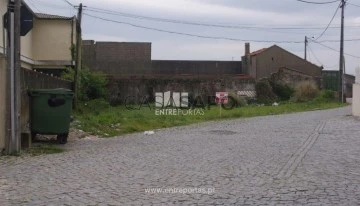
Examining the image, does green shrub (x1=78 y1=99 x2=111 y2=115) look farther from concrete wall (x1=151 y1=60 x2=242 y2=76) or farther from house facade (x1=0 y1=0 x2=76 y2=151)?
concrete wall (x1=151 y1=60 x2=242 y2=76)

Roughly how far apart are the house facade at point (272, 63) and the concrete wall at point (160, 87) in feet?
58.0

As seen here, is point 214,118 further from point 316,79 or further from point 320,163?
point 316,79

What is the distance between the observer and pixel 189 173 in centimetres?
918

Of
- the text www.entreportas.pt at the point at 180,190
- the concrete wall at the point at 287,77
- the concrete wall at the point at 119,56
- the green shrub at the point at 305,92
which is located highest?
the concrete wall at the point at 119,56

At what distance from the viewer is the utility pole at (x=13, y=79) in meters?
11.0

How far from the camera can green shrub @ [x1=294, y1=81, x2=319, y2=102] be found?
149 feet

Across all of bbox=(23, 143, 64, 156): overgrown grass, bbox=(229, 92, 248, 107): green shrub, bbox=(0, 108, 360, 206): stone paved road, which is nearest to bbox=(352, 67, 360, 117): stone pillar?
bbox=(0, 108, 360, 206): stone paved road

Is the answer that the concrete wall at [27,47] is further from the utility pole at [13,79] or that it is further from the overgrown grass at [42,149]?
the utility pole at [13,79]

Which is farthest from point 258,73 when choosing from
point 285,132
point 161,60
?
point 285,132

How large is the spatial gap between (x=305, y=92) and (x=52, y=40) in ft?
73.5

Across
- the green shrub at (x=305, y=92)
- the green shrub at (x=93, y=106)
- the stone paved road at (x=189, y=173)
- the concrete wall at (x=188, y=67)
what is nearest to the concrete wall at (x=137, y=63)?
the concrete wall at (x=188, y=67)

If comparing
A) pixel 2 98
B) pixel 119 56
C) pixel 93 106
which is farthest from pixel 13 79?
pixel 119 56

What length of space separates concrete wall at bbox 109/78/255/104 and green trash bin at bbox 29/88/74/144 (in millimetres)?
27801

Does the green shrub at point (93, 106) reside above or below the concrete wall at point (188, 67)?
below
